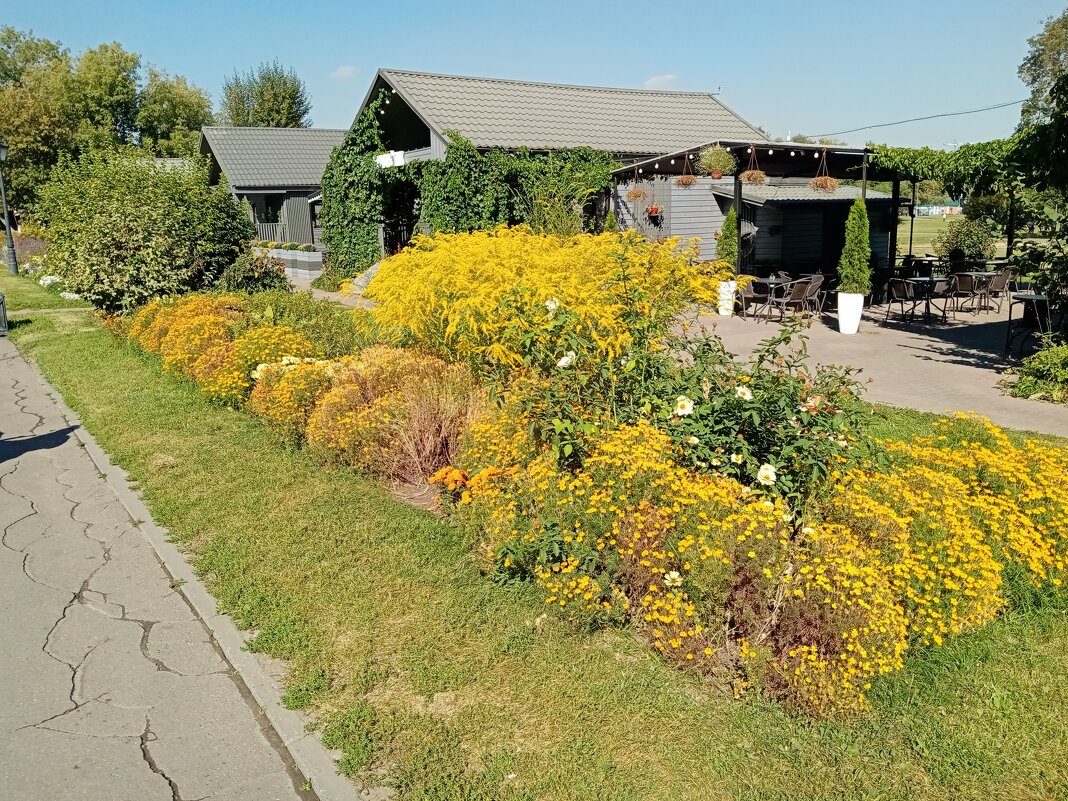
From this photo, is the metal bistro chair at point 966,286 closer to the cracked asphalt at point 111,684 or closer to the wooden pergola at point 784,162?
the wooden pergola at point 784,162

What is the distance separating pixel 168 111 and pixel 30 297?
4482 cm

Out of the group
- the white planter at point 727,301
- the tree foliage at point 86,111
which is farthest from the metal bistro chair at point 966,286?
the tree foliage at point 86,111

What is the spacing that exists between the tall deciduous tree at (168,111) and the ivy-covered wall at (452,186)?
4253cm

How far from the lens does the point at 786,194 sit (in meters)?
23.8

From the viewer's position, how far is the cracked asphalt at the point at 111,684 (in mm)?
3471

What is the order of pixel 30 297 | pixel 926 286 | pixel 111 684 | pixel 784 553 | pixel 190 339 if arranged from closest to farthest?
1. pixel 784 553
2. pixel 111 684
3. pixel 190 339
4. pixel 926 286
5. pixel 30 297

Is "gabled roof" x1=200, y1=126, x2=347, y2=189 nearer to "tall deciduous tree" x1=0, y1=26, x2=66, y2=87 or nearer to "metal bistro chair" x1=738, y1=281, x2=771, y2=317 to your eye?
"metal bistro chair" x1=738, y1=281, x2=771, y2=317

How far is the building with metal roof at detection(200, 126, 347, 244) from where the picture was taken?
34281mm

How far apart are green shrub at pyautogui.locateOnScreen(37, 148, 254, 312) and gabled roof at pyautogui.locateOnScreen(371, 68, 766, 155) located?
5973mm

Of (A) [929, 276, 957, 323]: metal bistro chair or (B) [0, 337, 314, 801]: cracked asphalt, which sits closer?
(B) [0, 337, 314, 801]: cracked asphalt

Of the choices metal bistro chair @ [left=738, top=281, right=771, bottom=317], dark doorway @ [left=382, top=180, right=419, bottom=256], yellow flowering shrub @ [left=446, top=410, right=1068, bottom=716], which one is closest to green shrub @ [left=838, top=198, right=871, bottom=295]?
metal bistro chair @ [left=738, top=281, right=771, bottom=317]

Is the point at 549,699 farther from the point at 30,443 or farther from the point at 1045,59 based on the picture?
the point at 1045,59

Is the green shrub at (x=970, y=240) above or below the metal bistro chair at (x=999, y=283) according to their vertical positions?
above

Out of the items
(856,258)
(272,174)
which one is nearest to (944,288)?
(856,258)
